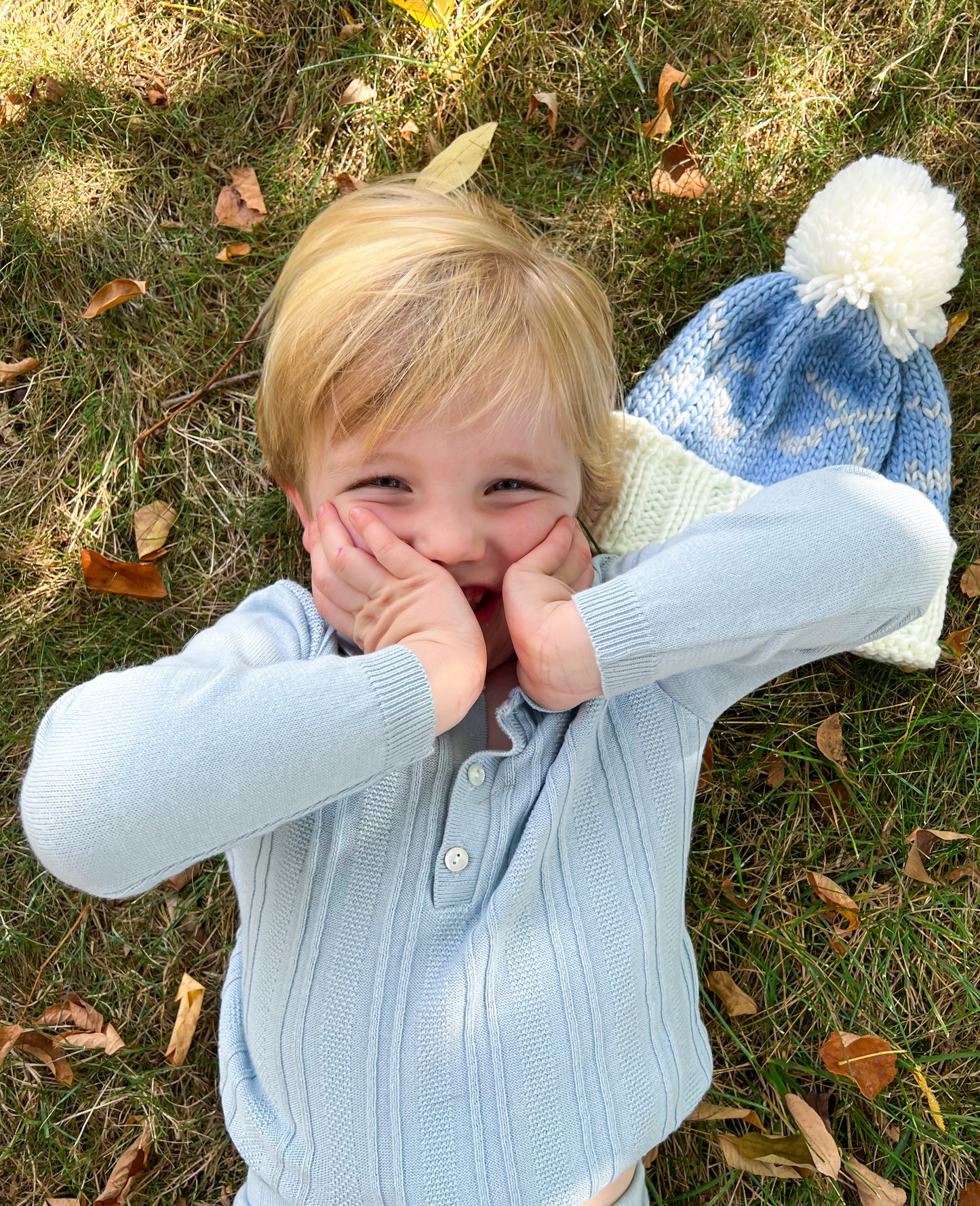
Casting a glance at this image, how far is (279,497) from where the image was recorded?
2549mm

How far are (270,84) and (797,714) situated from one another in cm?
223

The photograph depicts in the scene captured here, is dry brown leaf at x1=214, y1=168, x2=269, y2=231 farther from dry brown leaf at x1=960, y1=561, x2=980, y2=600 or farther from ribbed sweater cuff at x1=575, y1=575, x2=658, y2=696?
dry brown leaf at x1=960, y1=561, x2=980, y2=600

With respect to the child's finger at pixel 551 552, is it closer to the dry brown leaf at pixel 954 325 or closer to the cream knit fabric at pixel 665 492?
the cream knit fabric at pixel 665 492

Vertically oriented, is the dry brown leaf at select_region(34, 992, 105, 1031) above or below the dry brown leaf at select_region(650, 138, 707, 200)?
below

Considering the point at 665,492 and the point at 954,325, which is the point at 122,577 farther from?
the point at 954,325

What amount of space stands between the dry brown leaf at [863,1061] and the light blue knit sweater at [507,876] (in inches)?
23.6

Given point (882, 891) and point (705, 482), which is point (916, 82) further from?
point (882, 891)

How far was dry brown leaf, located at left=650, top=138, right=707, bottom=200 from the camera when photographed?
2510mm

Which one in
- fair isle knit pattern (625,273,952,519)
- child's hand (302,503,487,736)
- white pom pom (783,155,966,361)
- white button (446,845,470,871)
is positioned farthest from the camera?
fair isle knit pattern (625,273,952,519)

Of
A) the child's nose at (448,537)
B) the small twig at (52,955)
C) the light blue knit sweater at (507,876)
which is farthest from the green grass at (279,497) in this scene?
the child's nose at (448,537)

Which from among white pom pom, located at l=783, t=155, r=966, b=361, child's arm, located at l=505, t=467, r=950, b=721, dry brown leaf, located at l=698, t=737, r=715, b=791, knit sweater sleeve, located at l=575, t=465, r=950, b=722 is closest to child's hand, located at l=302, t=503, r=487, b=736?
child's arm, located at l=505, t=467, r=950, b=721

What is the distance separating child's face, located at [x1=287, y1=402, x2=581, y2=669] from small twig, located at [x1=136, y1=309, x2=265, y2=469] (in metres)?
0.83

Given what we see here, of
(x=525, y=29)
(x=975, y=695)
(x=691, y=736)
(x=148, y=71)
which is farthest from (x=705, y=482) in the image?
(x=148, y=71)

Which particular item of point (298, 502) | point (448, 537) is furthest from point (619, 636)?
point (298, 502)
